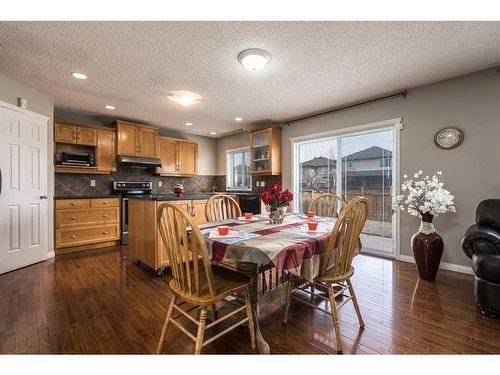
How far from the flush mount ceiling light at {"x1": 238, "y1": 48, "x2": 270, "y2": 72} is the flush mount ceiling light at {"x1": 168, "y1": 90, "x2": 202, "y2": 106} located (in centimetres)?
116

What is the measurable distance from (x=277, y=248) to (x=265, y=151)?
12.0ft

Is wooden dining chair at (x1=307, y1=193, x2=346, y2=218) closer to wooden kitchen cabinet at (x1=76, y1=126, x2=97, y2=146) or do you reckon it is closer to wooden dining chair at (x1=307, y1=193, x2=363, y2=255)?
wooden dining chair at (x1=307, y1=193, x2=363, y2=255)

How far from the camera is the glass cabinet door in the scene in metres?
4.71

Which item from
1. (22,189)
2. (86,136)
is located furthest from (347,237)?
(86,136)

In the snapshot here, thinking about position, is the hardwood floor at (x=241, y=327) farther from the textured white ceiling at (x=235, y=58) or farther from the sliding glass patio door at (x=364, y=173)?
the textured white ceiling at (x=235, y=58)

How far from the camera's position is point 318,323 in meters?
1.78

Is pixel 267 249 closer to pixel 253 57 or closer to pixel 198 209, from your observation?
pixel 253 57

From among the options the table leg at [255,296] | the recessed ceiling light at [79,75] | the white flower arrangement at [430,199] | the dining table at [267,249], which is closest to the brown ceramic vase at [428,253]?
the white flower arrangement at [430,199]

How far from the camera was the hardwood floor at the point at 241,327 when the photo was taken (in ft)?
4.93

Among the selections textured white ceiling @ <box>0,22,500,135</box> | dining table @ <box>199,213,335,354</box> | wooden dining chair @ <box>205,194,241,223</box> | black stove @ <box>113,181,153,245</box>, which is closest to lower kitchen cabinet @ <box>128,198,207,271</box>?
wooden dining chair @ <box>205,194,241,223</box>

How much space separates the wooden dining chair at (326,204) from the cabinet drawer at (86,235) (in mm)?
3405

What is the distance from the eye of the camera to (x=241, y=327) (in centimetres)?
172
